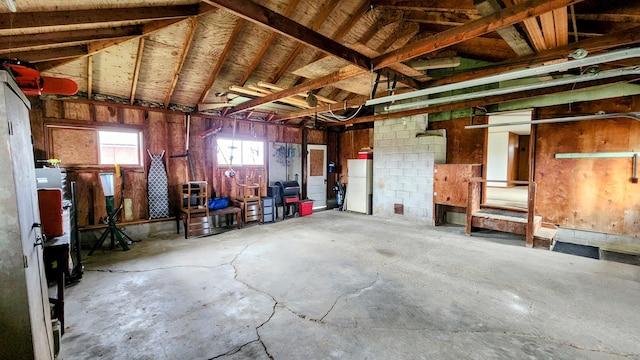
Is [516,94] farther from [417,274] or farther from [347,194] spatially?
[347,194]

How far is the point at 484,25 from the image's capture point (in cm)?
248

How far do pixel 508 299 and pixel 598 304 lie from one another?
34.2 inches

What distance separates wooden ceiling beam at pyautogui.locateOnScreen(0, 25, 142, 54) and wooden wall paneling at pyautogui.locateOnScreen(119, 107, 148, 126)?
2.08 metres

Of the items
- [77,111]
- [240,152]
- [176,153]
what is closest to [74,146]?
[77,111]

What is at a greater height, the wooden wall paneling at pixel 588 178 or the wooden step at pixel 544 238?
the wooden wall paneling at pixel 588 178

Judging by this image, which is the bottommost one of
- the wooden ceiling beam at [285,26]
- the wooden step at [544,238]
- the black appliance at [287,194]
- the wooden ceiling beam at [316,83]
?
the wooden step at [544,238]

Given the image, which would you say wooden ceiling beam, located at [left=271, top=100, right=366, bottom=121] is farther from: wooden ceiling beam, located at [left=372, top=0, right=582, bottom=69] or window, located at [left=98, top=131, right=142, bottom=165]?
window, located at [left=98, top=131, right=142, bottom=165]

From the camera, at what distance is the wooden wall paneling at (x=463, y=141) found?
588 centimetres

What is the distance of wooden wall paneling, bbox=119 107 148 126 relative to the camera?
5176 millimetres

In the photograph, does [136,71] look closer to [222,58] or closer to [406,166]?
[222,58]

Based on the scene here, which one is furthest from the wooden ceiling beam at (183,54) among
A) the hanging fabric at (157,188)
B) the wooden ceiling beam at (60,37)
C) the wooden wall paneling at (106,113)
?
the hanging fabric at (157,188)

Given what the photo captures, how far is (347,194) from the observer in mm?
8000

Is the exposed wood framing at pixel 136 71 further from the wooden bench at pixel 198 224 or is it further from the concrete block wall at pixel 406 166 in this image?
the concrete block wall at pixel 406 166

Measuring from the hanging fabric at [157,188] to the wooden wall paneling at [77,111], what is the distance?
3.70 feet
